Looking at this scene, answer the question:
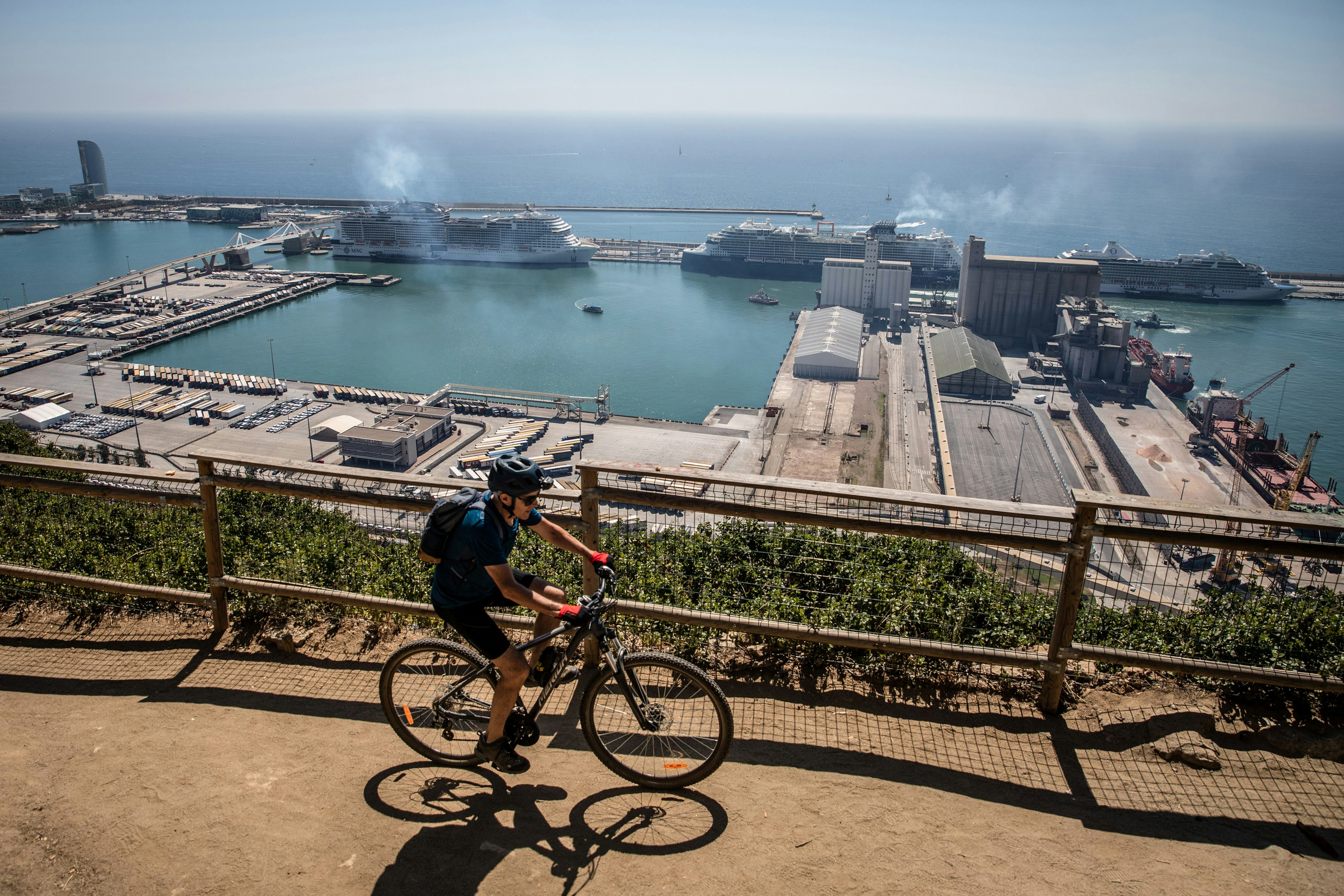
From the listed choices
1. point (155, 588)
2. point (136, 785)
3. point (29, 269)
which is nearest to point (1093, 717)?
point (136, 785)

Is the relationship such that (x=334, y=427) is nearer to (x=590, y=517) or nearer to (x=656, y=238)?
(x=590, y=517)

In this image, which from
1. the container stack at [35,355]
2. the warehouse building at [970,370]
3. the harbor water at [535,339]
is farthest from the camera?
the harbor water at [535,339]

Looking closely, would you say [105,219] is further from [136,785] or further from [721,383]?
[136,785]

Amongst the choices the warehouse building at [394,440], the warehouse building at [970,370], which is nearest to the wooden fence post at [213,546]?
the warehouse building at [394,440]

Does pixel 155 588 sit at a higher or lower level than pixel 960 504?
lower

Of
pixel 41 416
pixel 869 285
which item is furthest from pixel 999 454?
pixel 41 416

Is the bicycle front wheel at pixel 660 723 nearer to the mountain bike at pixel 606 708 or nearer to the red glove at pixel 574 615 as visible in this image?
the mountain bike at pixel 606 708
